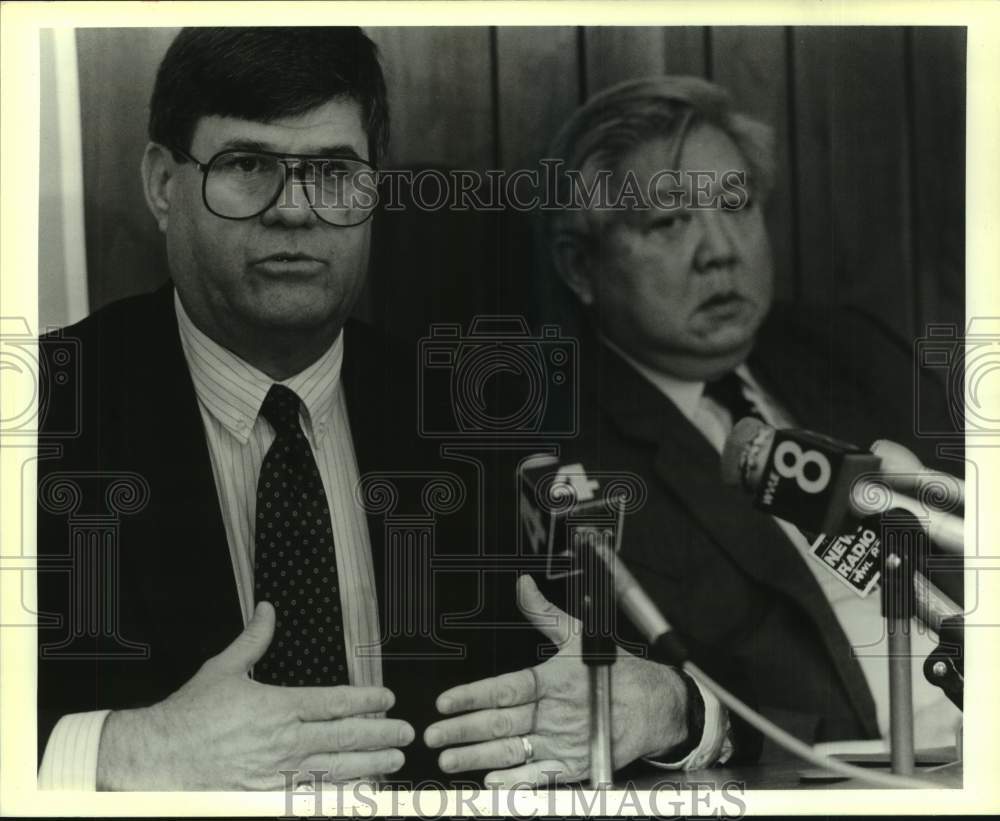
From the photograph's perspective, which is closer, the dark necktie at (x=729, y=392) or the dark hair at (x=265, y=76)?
the dark hair at (x=265, y=76)

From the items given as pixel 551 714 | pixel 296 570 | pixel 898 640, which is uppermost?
pixel 296 570

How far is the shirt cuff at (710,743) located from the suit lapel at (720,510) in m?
0.42

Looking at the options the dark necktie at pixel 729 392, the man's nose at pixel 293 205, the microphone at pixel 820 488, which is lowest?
the microphone at pixel 820 488

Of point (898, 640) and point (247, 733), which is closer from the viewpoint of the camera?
point (247, 733)

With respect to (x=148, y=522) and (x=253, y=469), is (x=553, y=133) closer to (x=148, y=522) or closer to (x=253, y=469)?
(x=253, y=469)

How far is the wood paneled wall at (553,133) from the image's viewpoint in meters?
5.22

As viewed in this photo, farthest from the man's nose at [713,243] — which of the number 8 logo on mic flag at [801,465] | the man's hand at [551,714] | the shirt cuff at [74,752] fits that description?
the shirt cuff at [74,752]

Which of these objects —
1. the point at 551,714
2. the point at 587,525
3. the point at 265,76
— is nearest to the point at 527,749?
the point at 551,714

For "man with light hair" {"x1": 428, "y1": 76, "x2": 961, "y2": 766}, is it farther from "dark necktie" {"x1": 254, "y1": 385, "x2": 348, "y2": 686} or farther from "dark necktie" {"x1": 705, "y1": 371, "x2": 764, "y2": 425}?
"dark necktie" {"x1": 254, "y1": 385, "x2": 348, "y2": 686}

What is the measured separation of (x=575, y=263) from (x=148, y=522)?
1.69m

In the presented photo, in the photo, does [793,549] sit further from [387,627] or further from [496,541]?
[387,627]

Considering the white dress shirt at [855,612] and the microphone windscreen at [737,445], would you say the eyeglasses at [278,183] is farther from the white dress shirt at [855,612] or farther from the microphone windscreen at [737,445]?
the microphone windscreen at [737,445]

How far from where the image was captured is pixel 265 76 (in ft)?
17.0

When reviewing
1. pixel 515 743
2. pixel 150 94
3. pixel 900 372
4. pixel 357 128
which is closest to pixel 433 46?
pixel 357 128
